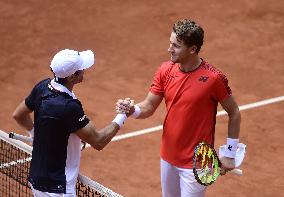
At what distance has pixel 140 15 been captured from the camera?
16.7 m

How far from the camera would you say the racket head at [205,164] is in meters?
6.75

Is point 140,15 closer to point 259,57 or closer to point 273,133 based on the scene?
point 259,57

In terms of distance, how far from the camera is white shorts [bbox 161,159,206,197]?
283 inches

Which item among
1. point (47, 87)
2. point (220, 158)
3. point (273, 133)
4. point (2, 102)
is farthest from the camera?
point (2, 102)

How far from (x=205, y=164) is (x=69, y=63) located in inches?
64.7

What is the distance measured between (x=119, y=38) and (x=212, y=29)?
2.09 m

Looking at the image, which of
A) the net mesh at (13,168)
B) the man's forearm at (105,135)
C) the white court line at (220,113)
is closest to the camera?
the man's forearm at (105,135)

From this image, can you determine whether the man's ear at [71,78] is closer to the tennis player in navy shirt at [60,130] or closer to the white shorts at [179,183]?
the tennis player in navy shirt at [60,130]

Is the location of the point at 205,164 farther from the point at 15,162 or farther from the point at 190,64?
the point at 15,162

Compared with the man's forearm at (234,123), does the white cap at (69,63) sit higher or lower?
higher

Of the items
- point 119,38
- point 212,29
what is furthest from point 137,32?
point 212,29

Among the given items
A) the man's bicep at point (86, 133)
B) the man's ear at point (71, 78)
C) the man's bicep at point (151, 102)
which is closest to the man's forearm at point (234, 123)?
the man's bicep at point (151, 102)

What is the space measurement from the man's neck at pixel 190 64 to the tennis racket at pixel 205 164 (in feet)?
2.63

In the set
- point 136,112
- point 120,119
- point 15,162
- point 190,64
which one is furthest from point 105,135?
point 15,162
